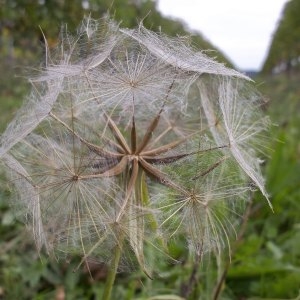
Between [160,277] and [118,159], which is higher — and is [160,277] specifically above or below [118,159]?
below

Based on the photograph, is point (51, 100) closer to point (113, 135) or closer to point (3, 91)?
point (113, 135)

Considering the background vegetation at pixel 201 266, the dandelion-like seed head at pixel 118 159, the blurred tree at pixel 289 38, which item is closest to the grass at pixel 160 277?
the background vegetation at pixel 201 266

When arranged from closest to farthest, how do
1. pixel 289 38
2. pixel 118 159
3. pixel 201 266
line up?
1. pixel 118 159
2. pixel 201 266
3. pixel 289 38

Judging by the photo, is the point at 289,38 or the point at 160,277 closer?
the point at 160,277

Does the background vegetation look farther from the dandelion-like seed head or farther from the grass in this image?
the dandelion-like seed head

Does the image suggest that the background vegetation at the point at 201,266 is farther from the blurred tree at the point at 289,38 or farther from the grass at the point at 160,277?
the blurred tree at the point at 289,38

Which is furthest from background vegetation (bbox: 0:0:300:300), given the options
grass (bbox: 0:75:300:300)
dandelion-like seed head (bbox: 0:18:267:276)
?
dandelion-like seed head (bbox: 0:18:267:276)

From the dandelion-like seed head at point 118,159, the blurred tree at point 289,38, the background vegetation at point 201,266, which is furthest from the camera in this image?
the blurred tree at point 289,38

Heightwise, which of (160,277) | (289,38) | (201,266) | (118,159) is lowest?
(160,277)

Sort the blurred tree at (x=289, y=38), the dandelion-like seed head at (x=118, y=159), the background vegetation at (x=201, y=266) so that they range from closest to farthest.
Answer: the dandelion-like seed head at (x=118, y=159) → the background vegetation at (x=201, y=266) → the blurred tree at (x=289, y=38)

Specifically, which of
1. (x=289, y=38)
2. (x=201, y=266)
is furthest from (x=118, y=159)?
(x=289, y=38)

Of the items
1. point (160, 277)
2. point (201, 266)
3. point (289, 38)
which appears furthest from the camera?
point (289, 38)

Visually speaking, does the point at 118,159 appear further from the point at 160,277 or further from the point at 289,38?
the point at 289,38
